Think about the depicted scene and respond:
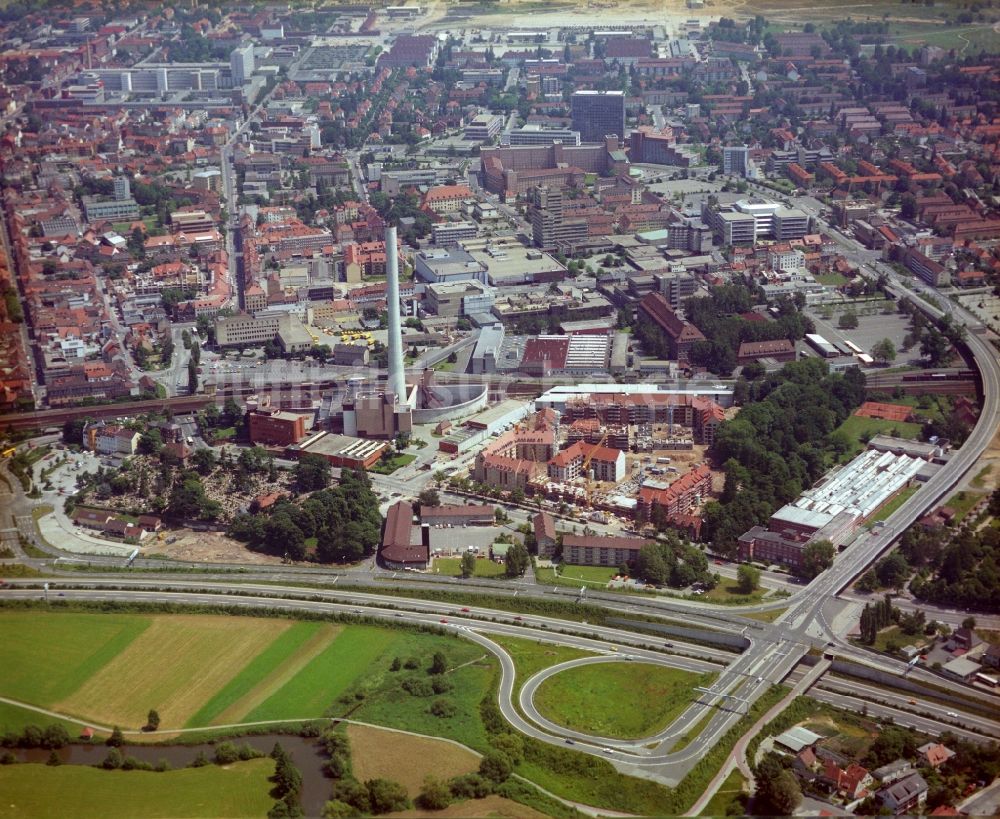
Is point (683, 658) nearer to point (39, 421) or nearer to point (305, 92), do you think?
point (39, 421)

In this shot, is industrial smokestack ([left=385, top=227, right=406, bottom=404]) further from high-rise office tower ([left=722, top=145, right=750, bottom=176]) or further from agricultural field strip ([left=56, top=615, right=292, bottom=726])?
high-rise office tower ([left=722, top=145, right=750, bottom=176])

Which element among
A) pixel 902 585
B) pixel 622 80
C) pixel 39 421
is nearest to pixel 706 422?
pixel 902 585

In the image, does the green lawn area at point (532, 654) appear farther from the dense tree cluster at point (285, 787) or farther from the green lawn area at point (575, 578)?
the dense tree cluster at point (285, 787)

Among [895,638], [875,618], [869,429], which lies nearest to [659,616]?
[875,618]

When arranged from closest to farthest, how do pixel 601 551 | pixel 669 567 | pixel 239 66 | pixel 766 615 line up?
pixel 766 615 → pixel 669 567 → pixel 601 551 → pixel 239 66

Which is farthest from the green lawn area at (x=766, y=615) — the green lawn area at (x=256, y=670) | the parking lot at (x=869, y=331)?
the parking lot at (x=869, y=331)

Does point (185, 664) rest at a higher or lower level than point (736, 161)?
lower

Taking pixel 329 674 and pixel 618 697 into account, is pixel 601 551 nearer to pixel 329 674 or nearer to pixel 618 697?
pixel 618 697
